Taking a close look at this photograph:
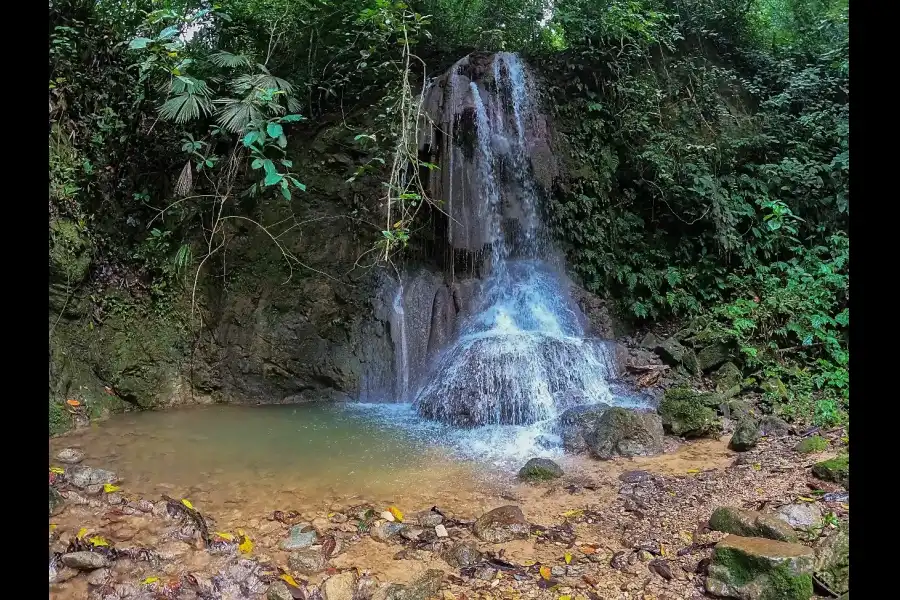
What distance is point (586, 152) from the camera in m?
8.69

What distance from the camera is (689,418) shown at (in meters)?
5.46

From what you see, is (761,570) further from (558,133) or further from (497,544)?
(558,133)

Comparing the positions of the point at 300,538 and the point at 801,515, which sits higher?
the point at 801,515

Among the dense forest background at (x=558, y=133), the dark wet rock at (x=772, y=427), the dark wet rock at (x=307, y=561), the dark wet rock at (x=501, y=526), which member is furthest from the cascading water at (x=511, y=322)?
the dark wet rock at (x=307, y=561)

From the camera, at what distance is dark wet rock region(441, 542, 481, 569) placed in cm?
308

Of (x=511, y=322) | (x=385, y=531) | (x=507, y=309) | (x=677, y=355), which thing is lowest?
(x=385, y=531)

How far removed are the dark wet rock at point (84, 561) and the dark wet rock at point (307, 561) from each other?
0.97 m

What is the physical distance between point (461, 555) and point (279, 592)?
1.03m

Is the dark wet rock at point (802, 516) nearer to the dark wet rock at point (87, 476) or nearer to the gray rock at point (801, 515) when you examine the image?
the gray rock at point (801, 515)

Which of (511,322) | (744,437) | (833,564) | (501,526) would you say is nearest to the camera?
(833,564)

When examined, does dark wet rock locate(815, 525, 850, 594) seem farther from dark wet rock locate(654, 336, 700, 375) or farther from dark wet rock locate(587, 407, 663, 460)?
dark wet rock locate(654, 336, 700, 375)

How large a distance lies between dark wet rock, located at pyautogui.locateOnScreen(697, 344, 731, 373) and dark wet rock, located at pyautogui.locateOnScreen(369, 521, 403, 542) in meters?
4.98

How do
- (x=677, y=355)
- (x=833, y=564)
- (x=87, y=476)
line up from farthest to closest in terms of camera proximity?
(x=677, y=355) < (x=87, y=476) < (x=833, y=564)

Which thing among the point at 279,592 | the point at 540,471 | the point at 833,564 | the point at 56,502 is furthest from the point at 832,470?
the point at 56,502
